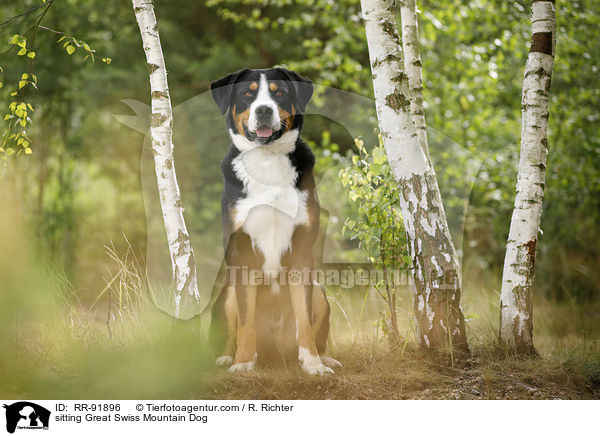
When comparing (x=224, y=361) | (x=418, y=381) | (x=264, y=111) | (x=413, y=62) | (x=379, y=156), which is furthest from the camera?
(x=413, y=62)

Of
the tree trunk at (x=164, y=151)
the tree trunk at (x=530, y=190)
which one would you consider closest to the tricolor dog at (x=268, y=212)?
the tree trunk at (x=164, y=151)

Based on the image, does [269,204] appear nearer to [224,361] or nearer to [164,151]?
[164,151]

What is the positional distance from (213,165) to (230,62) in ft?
5.60

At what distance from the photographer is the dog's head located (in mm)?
3064

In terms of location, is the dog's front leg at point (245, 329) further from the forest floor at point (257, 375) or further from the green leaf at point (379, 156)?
the green leaf at point (379, 156)

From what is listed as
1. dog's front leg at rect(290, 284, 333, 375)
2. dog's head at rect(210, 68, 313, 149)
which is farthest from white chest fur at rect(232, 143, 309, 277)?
dog's front leg at rect(290, 284, 333, 375)

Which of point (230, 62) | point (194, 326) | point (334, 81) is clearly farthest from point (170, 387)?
point (230, 62)

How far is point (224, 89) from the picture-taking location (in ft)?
10.5

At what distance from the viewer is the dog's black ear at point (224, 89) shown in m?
3.17

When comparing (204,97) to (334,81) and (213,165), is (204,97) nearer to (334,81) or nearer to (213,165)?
(213,165)

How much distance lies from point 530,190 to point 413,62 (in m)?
1.21

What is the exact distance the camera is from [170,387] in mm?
3070

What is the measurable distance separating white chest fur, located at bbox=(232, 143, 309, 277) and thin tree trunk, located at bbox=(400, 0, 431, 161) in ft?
3.58
